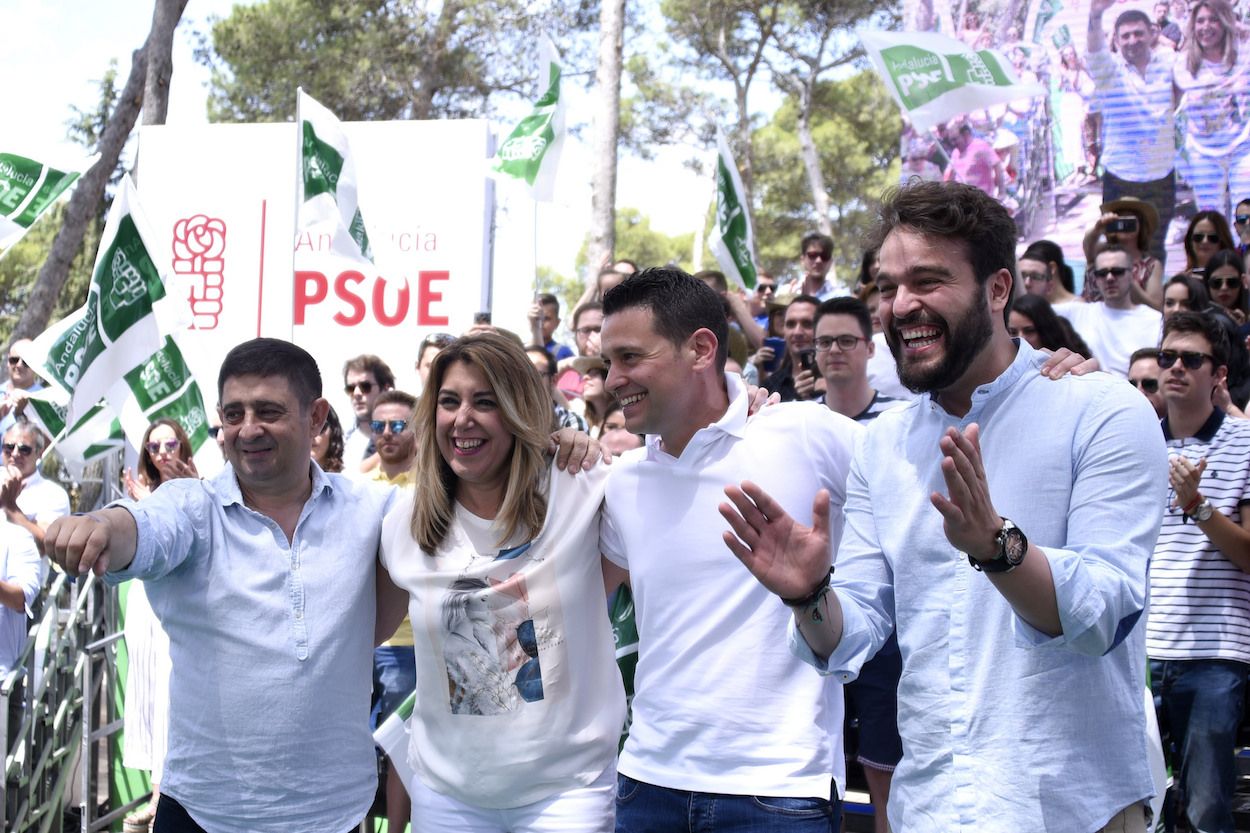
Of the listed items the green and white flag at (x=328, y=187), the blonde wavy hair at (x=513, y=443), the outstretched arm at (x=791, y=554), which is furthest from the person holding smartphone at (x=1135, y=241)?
the outstretched arm at (x=791, y=554)

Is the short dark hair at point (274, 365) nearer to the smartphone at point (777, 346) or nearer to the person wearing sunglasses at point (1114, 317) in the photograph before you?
the person wearing sunglasses at point (1114, 317)

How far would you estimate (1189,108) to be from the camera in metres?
14.2

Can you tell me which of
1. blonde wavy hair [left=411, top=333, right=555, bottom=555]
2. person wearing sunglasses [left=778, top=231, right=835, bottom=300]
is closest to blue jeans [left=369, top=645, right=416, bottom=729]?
blonde wavy hair [left=411, top=333, right=555, bottom=555]

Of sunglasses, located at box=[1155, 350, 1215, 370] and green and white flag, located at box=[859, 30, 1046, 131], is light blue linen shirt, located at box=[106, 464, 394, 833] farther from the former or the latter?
green and white flag, located at box=[859, 30, 1046, 131]

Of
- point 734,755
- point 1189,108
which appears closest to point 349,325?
point 734,755

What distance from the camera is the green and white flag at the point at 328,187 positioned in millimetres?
8828

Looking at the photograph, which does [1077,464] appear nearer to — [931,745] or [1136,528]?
[1136,528]

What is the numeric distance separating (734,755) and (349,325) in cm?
740

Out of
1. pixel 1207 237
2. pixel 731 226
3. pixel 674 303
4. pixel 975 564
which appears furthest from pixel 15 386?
pixel 975 564

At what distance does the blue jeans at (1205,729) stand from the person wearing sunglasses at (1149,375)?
43.8 inches

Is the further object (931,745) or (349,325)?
(349,325)

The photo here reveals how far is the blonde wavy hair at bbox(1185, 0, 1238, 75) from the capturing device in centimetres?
1424

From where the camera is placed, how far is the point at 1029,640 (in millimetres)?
2301

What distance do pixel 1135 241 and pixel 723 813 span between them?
671 cm
